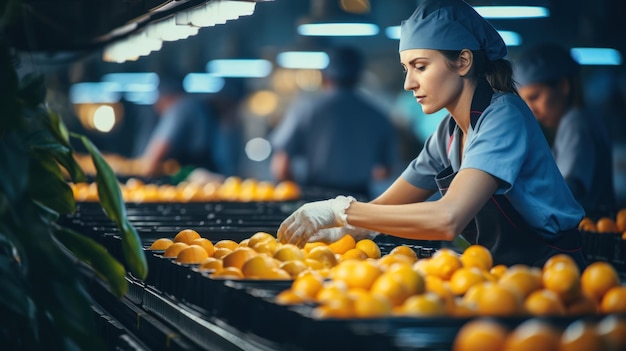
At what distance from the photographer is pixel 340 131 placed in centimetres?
789

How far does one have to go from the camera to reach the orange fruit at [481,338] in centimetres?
157

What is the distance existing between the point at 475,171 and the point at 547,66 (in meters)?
2.47

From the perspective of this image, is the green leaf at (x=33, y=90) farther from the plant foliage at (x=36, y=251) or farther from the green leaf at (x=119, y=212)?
the green leaf at (x=119, y=212)

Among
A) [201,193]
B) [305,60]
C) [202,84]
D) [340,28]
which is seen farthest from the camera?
[202,84]

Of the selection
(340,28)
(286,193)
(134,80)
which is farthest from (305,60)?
(134,80)

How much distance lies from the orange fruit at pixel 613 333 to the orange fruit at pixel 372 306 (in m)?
0.39

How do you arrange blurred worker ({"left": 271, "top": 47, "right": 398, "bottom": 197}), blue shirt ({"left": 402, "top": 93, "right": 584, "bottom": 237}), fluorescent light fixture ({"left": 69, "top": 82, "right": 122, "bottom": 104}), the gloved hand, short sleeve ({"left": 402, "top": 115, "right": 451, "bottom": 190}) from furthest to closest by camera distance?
fluorescent light fixture ({"left": 69, "top": 82, "right": 122, "bottom": 104}) → blurred worker ({"left": 271, "top": 47, "right": 398, "bottom": 197}) → short sleeve ({"left": 402, "top": 115, "right": 451, "bottom": 190}) → the gloved hand → blue shirt ({"left": 402, "top": 93, "right": 584, "bottom": 237})

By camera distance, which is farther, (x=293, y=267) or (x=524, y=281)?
(x=293, y=267)

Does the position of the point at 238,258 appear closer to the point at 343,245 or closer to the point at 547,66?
the point at 343,245

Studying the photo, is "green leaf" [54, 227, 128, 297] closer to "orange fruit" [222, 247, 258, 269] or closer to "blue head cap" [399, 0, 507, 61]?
"orange fruit" [222, 247, 258, 269]

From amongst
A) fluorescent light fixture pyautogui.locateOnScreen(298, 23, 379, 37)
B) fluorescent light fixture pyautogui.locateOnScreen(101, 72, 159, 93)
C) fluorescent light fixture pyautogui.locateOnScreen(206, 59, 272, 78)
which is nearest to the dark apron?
fluorescent light fixture pyautogui.locateOnScreen(298, 23, 379, 37)

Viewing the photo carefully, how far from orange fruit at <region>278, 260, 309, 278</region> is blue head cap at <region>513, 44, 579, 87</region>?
3.01 metres

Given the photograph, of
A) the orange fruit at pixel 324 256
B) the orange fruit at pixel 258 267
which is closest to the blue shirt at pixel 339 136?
the orange fruit at pixel 324 256

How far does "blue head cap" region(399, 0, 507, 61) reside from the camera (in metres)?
3.13
